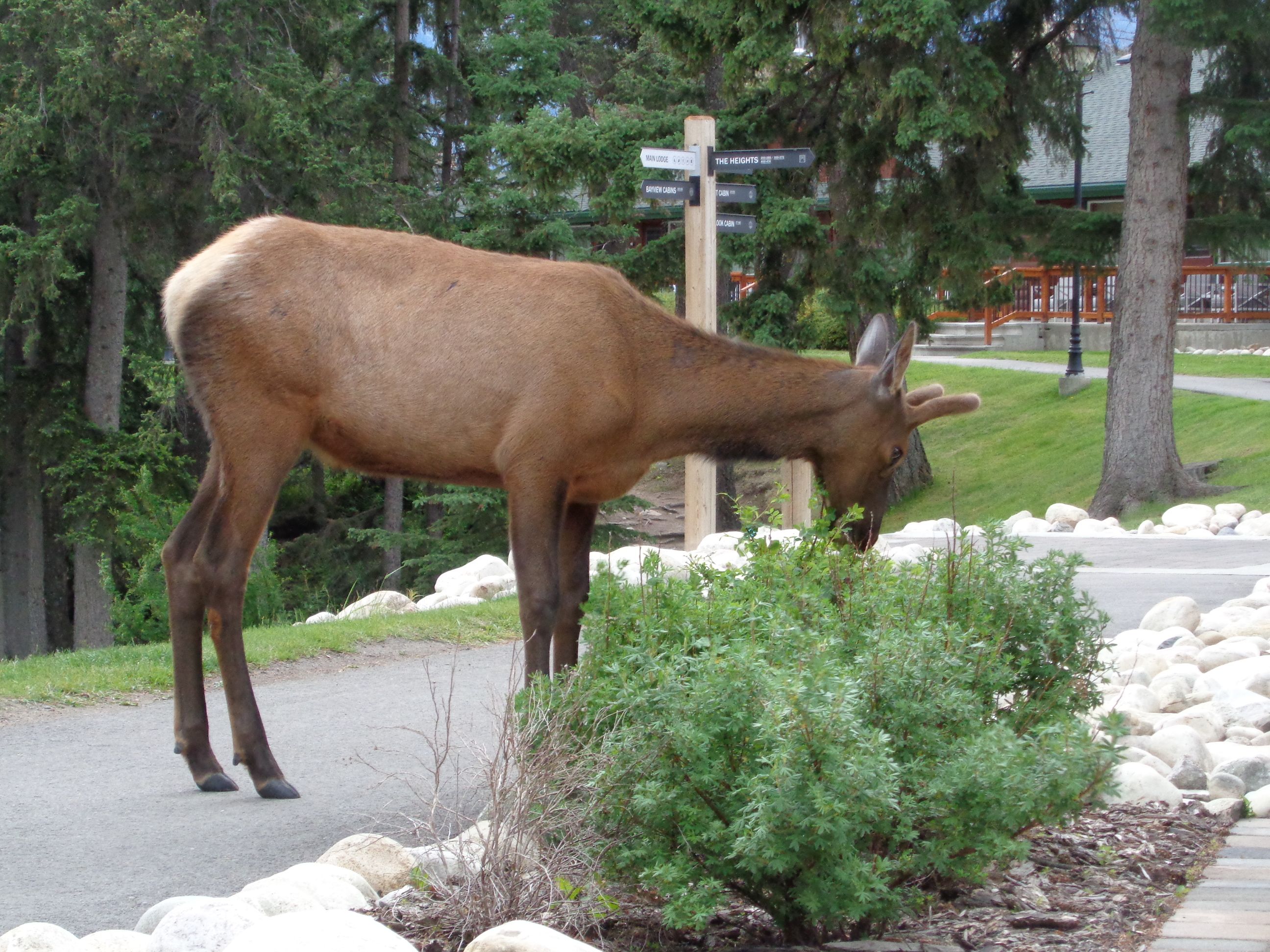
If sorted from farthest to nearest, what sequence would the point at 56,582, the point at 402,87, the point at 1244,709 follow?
the point at 56,582
the point at 402,87
the point at 1244,709

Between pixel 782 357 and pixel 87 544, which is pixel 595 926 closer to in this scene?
pixel 782 357

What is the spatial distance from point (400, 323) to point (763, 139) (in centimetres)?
1599

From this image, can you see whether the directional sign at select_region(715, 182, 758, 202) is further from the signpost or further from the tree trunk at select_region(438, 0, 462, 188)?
the tree trunk at select_region(438, 0, 462, 188)

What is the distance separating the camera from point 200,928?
3.56 meters

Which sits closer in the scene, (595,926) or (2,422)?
(595,926)

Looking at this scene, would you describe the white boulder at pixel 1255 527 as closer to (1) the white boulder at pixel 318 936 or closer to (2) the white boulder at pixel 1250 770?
(2) the white boulder at pixel 1250 770

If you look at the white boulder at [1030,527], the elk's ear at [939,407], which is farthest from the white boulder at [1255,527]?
the elk's ear at [939,407]

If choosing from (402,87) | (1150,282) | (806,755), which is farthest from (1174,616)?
(402,87)

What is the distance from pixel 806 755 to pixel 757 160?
32.3 ft

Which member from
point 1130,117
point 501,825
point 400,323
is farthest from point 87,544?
point 501,825

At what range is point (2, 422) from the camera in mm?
24047

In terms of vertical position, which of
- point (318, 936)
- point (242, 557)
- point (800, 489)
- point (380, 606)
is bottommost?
point (380, 606)

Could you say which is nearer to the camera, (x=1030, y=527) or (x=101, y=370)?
(x=1030, y=527)

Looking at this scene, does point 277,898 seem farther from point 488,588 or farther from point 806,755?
point 488,588
